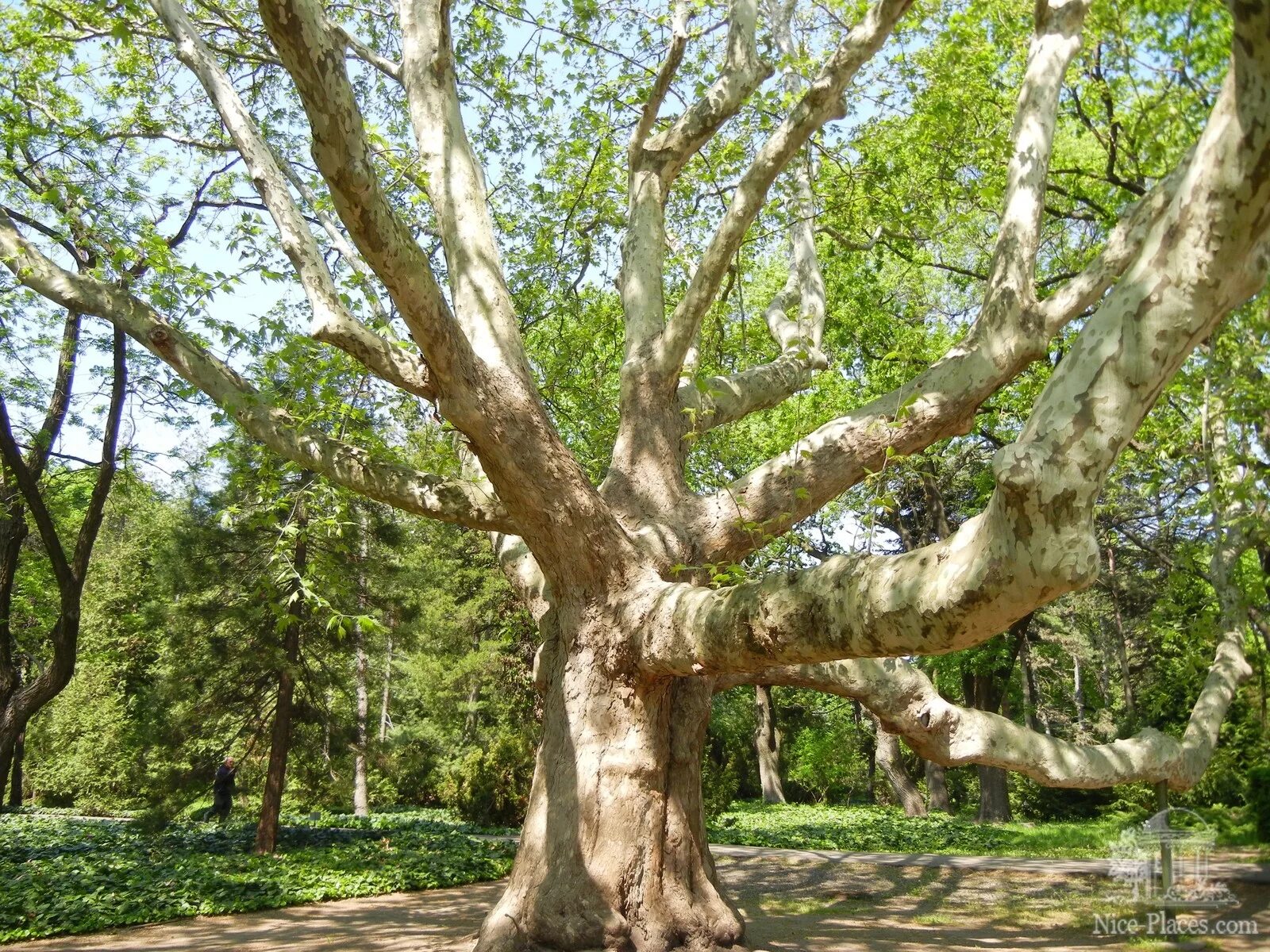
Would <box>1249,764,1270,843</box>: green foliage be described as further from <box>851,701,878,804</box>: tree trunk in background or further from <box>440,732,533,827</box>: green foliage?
<box>851,701,878,804</box>: tree trunk in background

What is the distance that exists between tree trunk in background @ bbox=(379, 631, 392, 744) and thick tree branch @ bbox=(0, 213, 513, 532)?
57.0ft

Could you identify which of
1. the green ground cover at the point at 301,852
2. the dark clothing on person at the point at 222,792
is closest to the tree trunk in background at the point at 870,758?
the green ground cover at the point at 301,852

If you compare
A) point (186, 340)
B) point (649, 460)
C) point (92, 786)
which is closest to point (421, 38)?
point (186, 340)

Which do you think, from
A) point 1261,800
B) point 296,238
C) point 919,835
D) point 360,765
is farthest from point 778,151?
point 360,765

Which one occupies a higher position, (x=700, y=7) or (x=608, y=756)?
(x=700, y=7)

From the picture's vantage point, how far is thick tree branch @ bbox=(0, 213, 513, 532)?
5938mm

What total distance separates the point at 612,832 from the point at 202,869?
776cm

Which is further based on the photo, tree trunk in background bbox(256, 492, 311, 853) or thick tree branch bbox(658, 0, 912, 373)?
tree trunk in background bbox(256, 492, 311, 853)

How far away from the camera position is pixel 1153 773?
5715 millimetres

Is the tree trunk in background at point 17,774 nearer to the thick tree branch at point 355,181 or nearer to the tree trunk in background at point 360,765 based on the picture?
the tree trunk in background at point 360,765

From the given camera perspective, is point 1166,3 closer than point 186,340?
No

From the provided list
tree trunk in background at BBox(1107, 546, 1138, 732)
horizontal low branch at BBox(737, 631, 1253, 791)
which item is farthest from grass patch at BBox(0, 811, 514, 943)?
tree trunk in background at BBox(1107, 546, 1138, 732)

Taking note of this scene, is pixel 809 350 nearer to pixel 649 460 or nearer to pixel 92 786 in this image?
pixel 649 460

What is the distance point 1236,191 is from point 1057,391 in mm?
732
